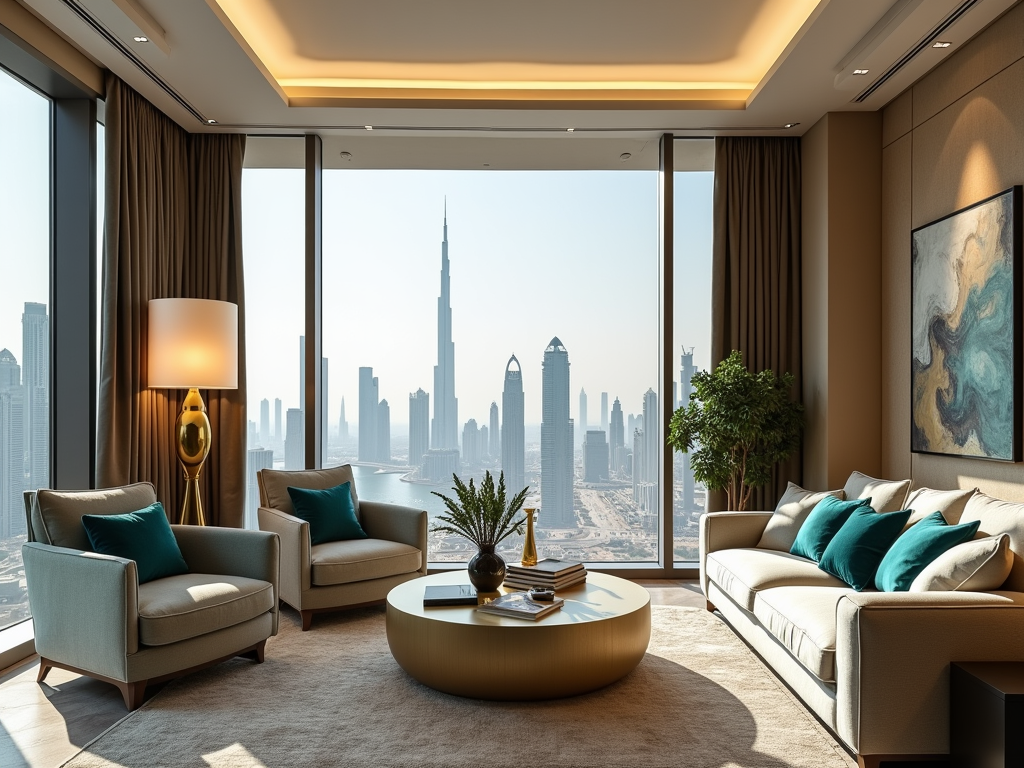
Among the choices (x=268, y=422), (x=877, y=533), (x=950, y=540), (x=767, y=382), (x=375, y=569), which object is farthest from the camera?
(x=268, y=422)

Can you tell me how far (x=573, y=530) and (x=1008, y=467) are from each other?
3.00 m

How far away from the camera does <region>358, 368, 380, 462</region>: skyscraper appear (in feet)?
19.5

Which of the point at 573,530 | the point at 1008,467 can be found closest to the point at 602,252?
the point at 573,530

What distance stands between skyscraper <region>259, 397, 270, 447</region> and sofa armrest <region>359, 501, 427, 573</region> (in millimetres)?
1145

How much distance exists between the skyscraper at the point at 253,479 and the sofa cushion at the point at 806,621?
366 cm

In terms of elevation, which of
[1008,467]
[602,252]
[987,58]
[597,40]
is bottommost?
[1008,467]

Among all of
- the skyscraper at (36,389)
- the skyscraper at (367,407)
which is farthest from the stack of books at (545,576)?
the skyscraper at (36,389)

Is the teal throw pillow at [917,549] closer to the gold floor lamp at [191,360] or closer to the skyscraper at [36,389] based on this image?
the gold floor lamp at [191,360]

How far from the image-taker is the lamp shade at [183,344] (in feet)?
15.4

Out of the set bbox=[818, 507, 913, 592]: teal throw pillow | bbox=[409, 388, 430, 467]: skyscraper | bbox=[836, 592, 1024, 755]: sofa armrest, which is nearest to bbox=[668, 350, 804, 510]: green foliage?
bbox=[818, 507, 913, 592]: teal throw pillow

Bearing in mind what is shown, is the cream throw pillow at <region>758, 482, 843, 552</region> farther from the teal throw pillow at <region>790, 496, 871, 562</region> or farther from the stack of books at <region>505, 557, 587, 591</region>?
the stack of books at <region>505, 557, 587, 591</region>

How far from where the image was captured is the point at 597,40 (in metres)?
4.63

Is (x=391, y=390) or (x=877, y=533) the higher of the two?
(x=391, y=390)

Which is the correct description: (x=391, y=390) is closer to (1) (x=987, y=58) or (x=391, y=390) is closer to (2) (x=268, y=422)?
(2) (x=268, y=422)
